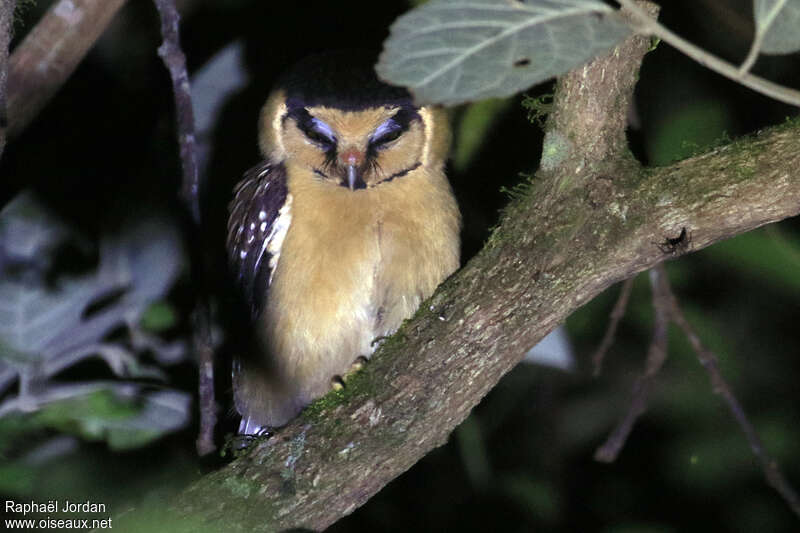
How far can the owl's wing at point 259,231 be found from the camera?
10.8ft

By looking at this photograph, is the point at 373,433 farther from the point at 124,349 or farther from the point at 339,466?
the point at 124,349

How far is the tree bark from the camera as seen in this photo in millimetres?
2232

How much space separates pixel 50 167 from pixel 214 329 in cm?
117

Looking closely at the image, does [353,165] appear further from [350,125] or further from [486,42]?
[486,42]

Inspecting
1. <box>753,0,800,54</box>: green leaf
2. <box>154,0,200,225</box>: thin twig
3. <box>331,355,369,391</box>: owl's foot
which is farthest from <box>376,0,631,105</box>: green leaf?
<box>331,355,369,391</box>: owl's foot

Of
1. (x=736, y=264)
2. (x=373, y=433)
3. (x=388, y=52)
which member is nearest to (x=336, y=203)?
(x=373, y=433)

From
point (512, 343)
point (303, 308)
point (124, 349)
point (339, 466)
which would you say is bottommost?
point (124, 349)

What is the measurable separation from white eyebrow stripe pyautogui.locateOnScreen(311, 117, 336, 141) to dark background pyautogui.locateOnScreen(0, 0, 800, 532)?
710 millimetres

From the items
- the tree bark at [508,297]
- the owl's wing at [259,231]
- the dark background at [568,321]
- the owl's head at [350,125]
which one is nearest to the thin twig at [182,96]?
the owl's wing at [259,231]

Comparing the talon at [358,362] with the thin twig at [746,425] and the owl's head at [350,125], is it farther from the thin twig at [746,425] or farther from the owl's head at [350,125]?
the thin twig at [746,425]

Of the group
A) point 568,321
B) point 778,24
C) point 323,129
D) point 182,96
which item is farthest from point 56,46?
point 778,24

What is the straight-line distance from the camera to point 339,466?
7.78 ft

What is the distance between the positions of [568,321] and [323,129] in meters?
1.49

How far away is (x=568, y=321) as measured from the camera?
4043 mm
